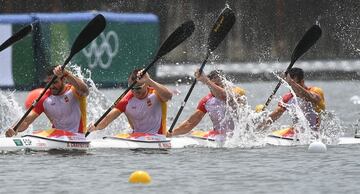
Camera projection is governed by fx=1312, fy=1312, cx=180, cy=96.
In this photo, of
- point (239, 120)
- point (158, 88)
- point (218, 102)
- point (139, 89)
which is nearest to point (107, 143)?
point (139, 89)

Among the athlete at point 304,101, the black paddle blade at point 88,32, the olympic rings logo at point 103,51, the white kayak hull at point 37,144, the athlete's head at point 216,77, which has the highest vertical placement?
the olympic rings logo at point 103,51

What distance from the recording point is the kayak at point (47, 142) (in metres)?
18.2

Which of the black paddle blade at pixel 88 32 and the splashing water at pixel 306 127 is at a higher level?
the black paddle blade at pixel 88 32

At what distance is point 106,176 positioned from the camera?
15992mm

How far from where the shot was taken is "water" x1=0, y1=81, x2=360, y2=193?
1509cm

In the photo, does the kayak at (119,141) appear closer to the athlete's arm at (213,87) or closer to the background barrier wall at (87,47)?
the athlete's arm at (213,87)

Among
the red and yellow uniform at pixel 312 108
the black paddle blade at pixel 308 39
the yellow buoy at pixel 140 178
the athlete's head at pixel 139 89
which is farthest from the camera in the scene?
the black paddle blade at pixel 308 39

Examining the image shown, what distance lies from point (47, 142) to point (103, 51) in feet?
63.4

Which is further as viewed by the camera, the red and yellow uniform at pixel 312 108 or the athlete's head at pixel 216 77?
the red and yellow uniform at pixel 312 108

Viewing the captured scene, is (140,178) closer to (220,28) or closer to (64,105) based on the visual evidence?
(64,105)

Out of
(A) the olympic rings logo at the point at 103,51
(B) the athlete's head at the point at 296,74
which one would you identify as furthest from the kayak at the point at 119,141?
(A) the olympic rings logo at the point at 103,51

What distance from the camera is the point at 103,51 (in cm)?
3766

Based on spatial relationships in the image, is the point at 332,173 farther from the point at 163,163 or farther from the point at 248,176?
the point at 163,163

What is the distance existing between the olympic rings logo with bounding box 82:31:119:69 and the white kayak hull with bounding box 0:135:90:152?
60.6 feet
